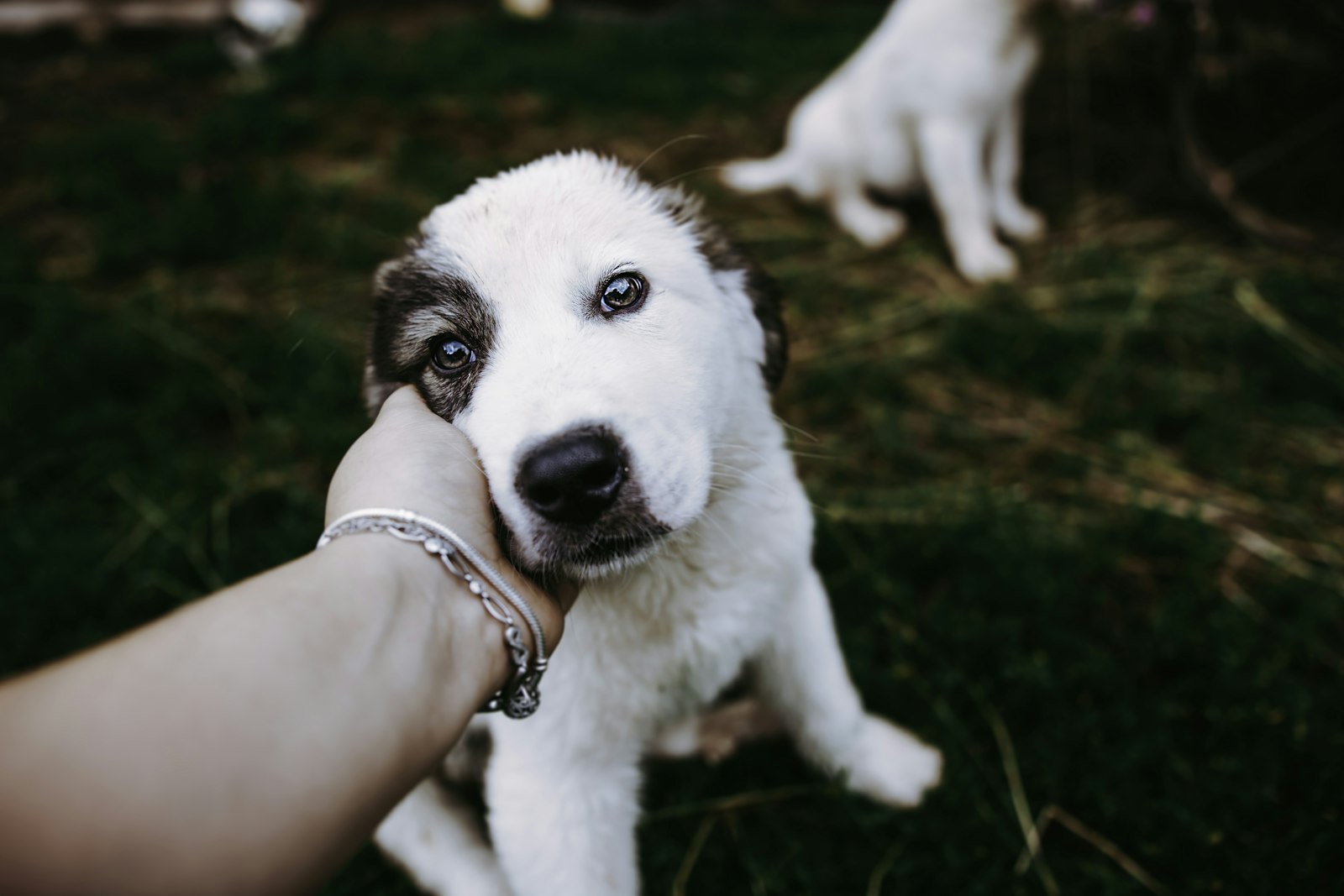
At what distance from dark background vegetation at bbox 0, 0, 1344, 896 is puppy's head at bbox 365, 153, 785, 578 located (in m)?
0.61

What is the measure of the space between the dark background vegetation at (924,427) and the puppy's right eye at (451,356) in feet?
2.94

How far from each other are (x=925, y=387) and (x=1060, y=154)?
2472 millimetres

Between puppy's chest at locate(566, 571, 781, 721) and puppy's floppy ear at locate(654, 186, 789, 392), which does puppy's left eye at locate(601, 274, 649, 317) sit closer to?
puppy's floppy ear at locate(654, 186, 789, 392)

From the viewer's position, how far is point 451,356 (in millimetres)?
1500

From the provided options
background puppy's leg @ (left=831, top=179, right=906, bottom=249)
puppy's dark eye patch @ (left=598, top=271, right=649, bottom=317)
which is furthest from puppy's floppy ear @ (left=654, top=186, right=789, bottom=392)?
background puppy's leg @ (left=831, top=179, right=906, bottom=249)

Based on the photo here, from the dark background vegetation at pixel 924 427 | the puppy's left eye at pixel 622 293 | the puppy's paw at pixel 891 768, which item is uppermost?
the puppy's left eye at pixel 622 293

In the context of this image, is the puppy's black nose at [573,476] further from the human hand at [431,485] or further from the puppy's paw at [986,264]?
the puppy's paw at [986,264]

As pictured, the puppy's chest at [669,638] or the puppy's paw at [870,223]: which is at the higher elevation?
the puppy's chest at [669,638]

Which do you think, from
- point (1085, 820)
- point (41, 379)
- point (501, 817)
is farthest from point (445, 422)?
point (41, 379)

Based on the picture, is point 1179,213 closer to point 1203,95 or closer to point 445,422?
point 1203,95

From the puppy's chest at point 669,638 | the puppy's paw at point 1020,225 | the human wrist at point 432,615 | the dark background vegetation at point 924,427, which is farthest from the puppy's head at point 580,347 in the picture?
the puppy's paw at point 1020,225

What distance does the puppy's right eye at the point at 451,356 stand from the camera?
147 centimetres

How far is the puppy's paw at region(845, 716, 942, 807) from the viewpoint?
6.15 feet

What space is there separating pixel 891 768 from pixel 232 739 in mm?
1551
